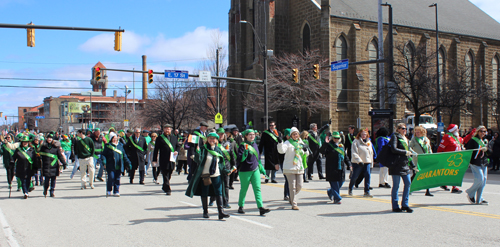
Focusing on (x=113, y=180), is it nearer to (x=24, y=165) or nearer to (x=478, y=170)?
(x=24, y=165)

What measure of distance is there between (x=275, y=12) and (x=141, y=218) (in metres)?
39.3

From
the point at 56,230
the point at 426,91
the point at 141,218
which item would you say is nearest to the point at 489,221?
the point at 141,218

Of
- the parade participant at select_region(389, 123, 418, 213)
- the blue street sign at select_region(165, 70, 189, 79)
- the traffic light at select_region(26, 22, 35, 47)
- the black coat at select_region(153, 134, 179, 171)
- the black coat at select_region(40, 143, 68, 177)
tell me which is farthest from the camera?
the blue street sign at select_region(165, 70, 189, 79)

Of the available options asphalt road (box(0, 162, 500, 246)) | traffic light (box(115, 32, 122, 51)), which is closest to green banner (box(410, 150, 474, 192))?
asphalt road (box(0, 162, 500, 246))

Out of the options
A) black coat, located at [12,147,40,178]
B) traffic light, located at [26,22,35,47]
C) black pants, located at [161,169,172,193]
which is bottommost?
black pants, located at [161,169,172,193]

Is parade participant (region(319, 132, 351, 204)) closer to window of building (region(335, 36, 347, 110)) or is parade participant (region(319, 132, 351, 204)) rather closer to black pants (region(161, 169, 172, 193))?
black pants (region(161, 169, 172, 193))

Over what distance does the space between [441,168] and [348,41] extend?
3411cm

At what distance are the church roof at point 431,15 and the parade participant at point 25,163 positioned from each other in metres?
34.4

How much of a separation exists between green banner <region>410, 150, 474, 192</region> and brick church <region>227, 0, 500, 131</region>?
2609cm

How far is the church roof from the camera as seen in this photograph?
144 ft

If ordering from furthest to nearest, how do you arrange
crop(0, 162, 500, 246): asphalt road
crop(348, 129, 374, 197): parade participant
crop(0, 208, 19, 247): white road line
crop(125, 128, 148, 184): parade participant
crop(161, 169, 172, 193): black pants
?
1. crop(125, 128, 148, 184): parade participant
2. crop(161, 169, 172, 193): black pants
3. crop(348, 129, 374, 197): parade participant
4. crop(0, 208, 19, 247): white road line
5. crop(0, 162, 500, 246): asphalt road

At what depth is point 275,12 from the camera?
147 feet

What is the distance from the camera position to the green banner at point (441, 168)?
8977 millimetres

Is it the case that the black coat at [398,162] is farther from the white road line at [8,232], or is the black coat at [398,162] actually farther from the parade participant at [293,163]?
the white road line at [8,232]
